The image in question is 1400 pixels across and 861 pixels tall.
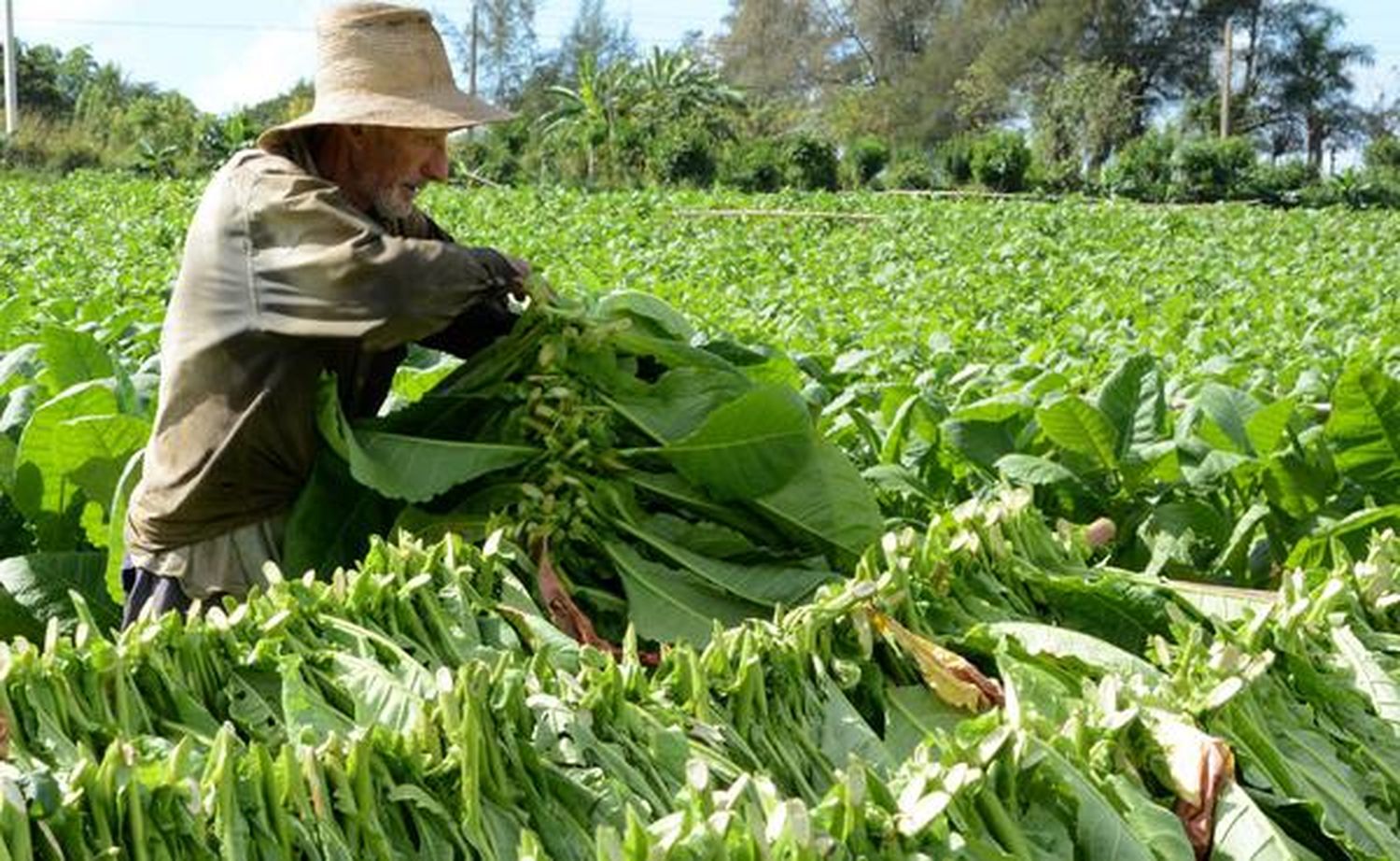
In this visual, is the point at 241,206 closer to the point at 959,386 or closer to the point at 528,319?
the point at 528,319

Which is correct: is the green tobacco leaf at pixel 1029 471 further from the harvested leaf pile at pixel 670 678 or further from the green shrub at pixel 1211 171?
the green shrub at pixel 1211 171

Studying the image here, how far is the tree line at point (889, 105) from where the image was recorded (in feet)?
125

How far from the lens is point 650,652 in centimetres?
289

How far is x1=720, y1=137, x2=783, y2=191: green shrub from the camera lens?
36.8m

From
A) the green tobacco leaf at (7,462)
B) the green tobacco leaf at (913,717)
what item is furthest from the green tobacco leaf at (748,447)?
the green tobacco leaf at (7,462)

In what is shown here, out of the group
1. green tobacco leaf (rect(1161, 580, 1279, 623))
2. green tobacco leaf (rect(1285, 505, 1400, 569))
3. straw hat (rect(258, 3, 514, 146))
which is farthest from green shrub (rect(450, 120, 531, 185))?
green tobacco leaf (rect(1161, 580, 1279, 623))

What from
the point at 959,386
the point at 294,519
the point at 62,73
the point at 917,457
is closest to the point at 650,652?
the point at 294,519

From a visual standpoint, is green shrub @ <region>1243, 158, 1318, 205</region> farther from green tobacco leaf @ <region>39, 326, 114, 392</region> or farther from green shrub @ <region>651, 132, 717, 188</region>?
green tobacco leaf @ <region>39, 326, 114, 392</region>

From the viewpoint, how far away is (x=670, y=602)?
2.92 metres

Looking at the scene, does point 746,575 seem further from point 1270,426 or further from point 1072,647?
point 1270,426

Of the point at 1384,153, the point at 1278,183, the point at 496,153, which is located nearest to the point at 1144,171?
the point at 1278,183

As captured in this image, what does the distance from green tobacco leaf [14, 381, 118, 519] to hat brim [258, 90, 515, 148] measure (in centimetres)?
99

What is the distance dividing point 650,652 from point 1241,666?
1.06 m

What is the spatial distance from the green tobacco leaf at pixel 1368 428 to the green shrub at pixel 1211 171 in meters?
34.6
